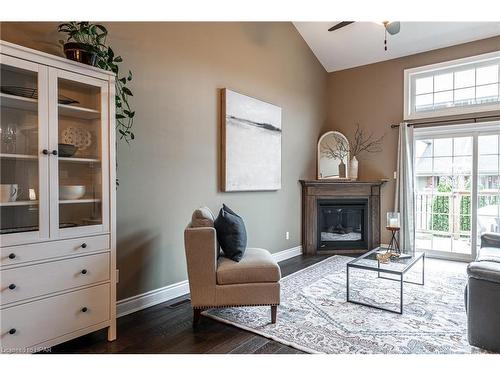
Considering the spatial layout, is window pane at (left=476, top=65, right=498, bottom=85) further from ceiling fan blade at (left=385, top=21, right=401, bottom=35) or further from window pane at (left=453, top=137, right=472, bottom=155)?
ceiling fan blade at (left=385, top=21, right=401, bottom=35)

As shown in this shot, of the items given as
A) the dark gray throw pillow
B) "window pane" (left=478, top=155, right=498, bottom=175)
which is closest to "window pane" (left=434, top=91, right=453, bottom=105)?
"window pane" (left=478, top=155, right=498, bottom=175)

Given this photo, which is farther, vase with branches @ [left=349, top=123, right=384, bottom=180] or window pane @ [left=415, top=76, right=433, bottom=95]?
vase with branches @ [left=349, top=123, right=384, bottom=180]

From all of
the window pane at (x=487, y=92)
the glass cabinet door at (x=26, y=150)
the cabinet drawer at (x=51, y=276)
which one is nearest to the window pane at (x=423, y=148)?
the window pane at (x=487, y=92)

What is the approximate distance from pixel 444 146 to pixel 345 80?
6.81 ft

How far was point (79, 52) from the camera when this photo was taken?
6.98 ft

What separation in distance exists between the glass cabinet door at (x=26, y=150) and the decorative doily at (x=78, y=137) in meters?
0.19

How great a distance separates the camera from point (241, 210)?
13.5ft

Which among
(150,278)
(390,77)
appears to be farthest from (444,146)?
(150,278)

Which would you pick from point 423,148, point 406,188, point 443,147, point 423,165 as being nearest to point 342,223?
point 406,188

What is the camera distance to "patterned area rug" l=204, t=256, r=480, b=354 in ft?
7.48

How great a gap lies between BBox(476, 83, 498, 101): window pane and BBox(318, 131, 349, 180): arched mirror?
6.69ft
